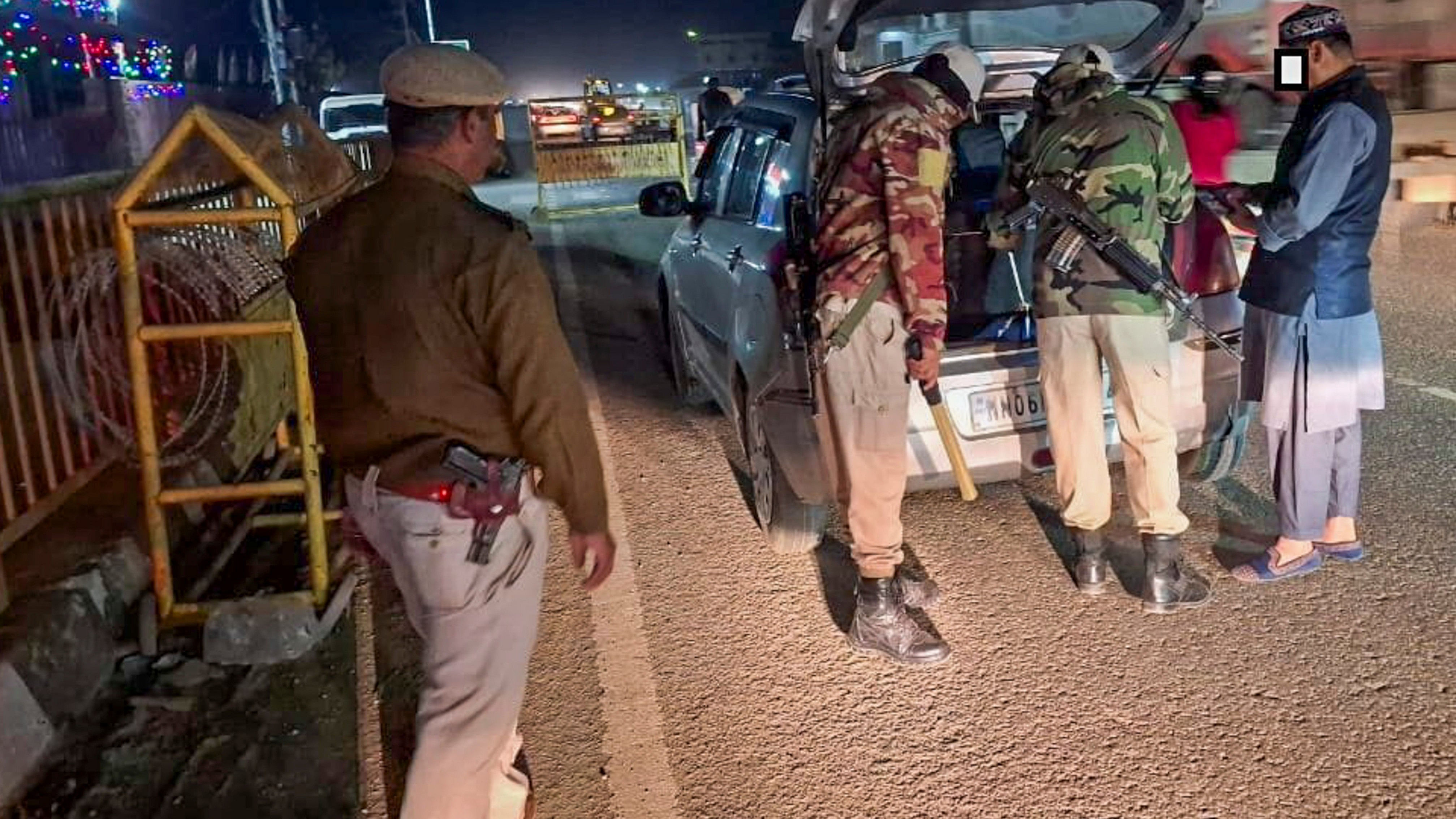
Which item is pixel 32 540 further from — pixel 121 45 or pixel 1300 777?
pixel 121 45

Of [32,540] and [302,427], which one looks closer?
[302,427]

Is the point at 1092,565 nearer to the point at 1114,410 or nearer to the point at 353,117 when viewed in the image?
the point at 1114,410

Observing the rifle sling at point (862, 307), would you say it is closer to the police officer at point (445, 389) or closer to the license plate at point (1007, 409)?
the license plate at point (1007, 409)

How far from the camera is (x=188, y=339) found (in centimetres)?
405

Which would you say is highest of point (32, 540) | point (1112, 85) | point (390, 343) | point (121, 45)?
point (121, 45)

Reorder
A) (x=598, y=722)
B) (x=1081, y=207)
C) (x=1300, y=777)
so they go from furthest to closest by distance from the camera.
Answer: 1. (x=1081, y=207)
2. (x=598, y=722)
3. (x=1300, y=777)

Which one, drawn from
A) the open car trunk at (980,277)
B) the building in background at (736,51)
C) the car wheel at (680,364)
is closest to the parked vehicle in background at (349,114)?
the car wheel at (680,364)

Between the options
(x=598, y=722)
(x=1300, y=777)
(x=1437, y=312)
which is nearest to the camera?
(x=1300, y=777)

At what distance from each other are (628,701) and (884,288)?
1483 mm

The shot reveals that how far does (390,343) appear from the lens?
238 cm

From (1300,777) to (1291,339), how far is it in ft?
5.38

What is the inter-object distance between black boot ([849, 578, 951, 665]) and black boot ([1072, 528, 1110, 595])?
676 millimetres

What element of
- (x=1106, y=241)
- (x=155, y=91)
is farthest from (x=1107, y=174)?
(x=155, y=91)

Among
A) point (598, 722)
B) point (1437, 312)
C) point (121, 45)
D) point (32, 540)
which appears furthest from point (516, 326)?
point (121, 45)
